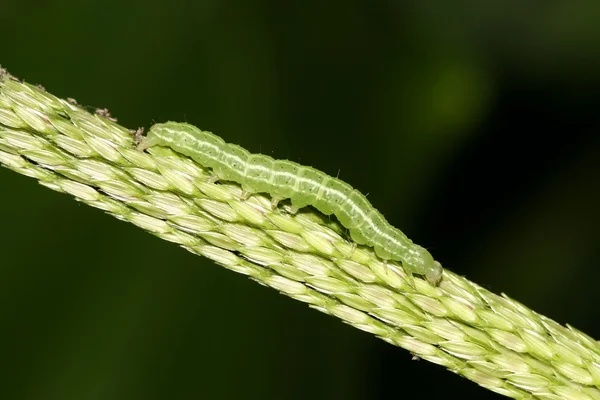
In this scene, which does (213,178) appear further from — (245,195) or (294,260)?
(294,260)

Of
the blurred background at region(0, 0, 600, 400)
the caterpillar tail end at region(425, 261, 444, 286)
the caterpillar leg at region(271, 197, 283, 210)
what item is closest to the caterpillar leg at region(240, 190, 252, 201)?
the caterpillar leg at region(271, 197, 283, 210)

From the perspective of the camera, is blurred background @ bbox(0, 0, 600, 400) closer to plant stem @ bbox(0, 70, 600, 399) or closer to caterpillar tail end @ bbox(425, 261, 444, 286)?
plant stem @ bbox(0, 70, 600, 399)

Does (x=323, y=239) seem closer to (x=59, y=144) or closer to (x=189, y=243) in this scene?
(x=189, y=243)

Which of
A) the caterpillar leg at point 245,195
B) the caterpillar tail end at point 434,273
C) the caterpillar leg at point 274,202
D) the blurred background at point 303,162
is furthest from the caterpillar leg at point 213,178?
the blurred background at point 303,162

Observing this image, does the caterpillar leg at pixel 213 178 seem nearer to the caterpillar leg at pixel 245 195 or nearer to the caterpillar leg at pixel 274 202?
the caterpillar leg at pixel 245 195

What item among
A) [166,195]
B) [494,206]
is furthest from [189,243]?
[494,206]
